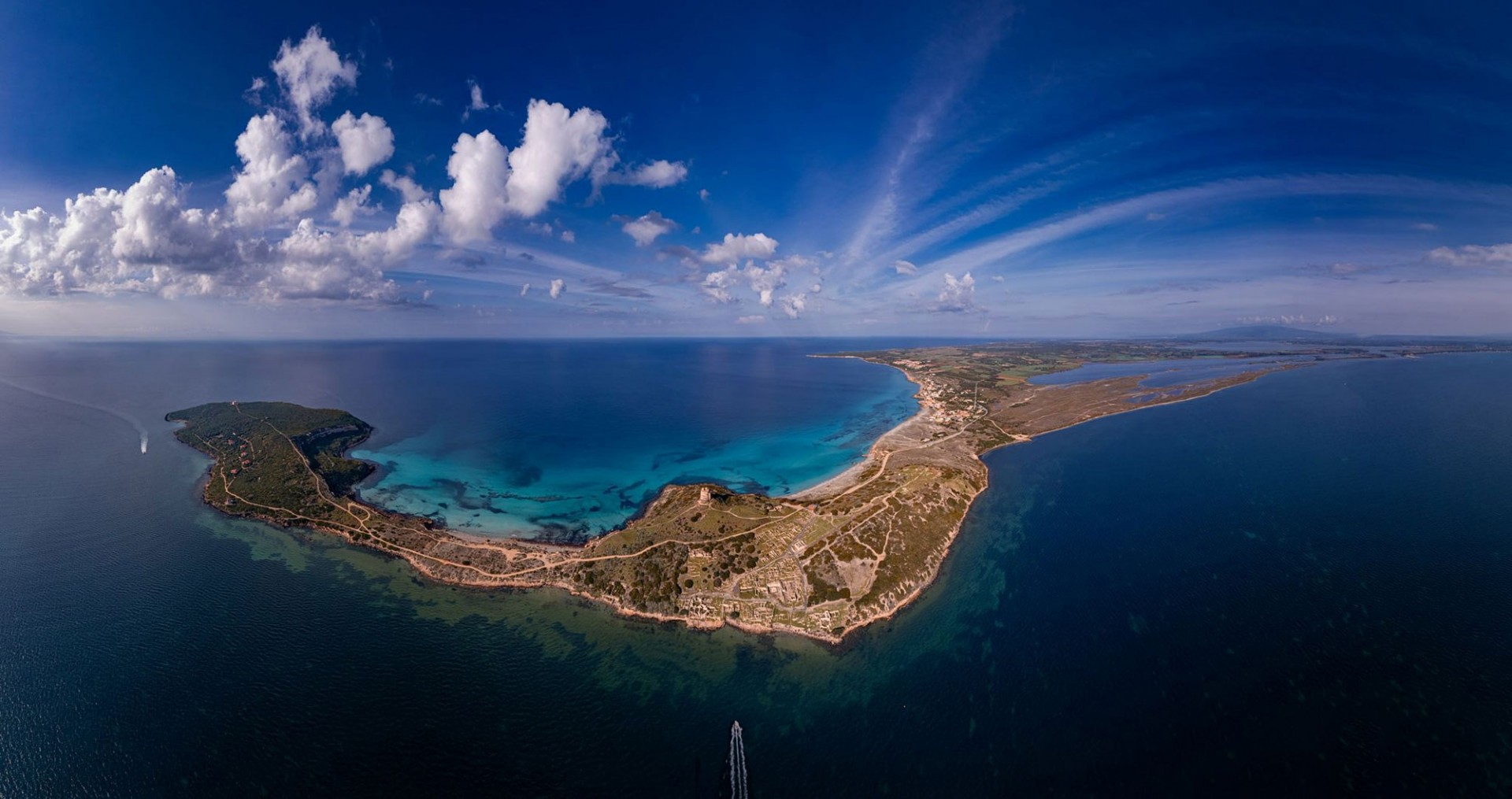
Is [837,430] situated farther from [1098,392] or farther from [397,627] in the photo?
[1098,392]

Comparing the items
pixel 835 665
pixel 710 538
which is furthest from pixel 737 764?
pixel 710 538

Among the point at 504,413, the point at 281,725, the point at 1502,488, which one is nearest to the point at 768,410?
the point at 504,413

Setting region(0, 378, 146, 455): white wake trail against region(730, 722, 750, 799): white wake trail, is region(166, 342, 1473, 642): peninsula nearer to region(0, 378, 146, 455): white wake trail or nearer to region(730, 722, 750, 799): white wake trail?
region(730, 722, 750, 799): white wake trail

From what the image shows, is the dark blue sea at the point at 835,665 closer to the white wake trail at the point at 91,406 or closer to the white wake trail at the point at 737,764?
the white wake trail at the point at 737,764

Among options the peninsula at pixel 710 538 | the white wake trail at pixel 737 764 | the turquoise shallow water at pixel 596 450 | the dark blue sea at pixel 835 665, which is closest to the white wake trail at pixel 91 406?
the peninsula at pixel 710 538

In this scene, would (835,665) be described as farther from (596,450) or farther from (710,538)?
(596,450)

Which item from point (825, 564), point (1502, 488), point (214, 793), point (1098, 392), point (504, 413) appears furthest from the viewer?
point (1098, 392)

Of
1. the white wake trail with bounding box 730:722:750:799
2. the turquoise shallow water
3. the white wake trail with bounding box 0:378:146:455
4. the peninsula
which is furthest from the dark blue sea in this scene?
the white wake trail with bounding box 0:378:146:455
